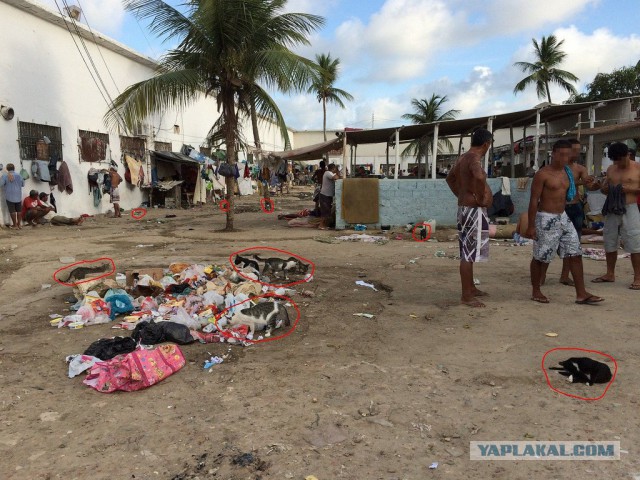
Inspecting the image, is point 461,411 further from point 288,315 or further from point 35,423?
point 35,423

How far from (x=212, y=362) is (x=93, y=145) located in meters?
15.0

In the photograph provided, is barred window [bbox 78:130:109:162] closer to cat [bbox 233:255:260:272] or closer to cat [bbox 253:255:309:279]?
cat [bbox 233:255:260:272]

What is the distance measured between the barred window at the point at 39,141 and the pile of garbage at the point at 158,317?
9603mm

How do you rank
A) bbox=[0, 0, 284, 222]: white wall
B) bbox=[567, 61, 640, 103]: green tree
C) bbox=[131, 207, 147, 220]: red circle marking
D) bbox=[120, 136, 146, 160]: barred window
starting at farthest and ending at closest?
1. bbox=[567, 61, 640, 103]: green tree
2. bbox=[120, 136, 146, 160]: barred window
3. bbox=[131, 207, 147, 220]: red circle marking
4. bbox=[0, 0, 284, 222]: white wall

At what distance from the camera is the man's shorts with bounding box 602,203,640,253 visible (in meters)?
5.45

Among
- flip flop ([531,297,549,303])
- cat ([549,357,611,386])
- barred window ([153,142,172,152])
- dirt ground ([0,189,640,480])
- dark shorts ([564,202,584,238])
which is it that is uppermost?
barred window ([153,142,172,152])

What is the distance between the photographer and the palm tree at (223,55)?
33.7 feet

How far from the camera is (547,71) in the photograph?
32625 millimetres

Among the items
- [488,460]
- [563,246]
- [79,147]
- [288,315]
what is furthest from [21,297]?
[79,147]

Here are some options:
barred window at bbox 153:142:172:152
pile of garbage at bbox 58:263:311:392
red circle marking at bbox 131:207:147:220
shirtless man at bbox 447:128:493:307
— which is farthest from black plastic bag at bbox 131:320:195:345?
barred window at bbox 153:142:172:152

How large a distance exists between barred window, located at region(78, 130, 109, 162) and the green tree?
22.7m

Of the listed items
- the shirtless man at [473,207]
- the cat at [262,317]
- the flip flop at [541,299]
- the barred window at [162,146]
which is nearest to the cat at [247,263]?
the cat at [262,317]

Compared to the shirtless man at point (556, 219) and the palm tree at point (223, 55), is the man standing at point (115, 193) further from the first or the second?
the shirtless man at point (556, 219)

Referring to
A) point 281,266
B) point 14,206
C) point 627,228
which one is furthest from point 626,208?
point 14,206
